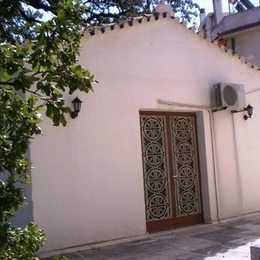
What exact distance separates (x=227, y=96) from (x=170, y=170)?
2.01 meters

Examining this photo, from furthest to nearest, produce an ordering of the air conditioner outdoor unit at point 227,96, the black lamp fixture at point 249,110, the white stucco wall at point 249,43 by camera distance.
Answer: the white stucco wall at point 249,43, the black lamp fixture at point 249,110, the air conditioner outdoor unit at point 227,96

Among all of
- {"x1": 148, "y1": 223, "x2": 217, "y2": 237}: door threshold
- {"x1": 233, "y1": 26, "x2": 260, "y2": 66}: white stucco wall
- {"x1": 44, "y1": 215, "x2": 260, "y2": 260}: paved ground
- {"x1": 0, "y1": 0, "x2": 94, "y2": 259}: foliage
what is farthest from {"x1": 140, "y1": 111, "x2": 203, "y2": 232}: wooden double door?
{"x1": 233, "y1": 26, "x2": 260, "y2": 66}: white stucco wall

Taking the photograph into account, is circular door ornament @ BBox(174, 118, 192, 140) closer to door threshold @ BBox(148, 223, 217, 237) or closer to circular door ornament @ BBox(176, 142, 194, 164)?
Result: circular door ornament @ BBox(176, 142, 194, 164)

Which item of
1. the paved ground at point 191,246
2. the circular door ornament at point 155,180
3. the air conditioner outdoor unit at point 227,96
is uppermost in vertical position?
the air conditioner outdoor unit at point 227,96

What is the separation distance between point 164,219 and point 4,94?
269 inches

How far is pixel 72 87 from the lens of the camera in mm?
2451

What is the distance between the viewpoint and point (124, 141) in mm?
8242

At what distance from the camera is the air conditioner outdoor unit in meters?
9.68

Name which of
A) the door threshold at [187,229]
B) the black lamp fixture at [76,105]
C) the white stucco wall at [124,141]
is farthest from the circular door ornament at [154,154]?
the black lamp fixture at [76,105]

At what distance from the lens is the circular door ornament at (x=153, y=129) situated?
8.85 meters

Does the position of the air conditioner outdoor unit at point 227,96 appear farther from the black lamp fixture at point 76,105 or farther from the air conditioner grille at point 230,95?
the black lamp fixture at point 76,105

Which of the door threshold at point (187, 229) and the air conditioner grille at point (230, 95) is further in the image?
the air conditioner grille at point (230, 95)

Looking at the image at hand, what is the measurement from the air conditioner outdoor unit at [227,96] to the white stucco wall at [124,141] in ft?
0.62

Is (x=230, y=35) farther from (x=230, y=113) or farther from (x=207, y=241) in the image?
(x=207, y=241)
